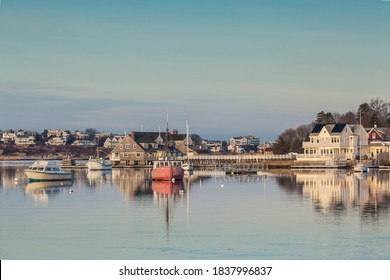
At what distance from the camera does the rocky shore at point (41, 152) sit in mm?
151125

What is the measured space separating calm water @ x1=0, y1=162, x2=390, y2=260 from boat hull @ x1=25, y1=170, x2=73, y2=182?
12.3 meters

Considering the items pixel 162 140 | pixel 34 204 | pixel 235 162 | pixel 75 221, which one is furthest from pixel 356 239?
→ pixel 162 140

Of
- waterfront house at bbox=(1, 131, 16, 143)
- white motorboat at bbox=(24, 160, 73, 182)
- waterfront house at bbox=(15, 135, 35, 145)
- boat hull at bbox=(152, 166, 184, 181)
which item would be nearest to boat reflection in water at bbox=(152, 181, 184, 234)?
boat hull at bbox=(152, 166, 184, 181)

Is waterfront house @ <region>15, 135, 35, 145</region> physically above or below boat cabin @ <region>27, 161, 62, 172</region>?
above

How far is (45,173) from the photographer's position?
4438cm

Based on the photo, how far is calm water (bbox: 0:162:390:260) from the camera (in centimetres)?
1577

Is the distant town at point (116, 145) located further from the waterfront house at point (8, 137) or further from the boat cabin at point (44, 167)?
the boat cabin at point (44, 167)

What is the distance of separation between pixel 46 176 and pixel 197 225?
2599 cm

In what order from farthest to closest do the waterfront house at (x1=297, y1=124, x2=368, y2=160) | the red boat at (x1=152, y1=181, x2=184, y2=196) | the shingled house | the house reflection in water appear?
the shingled house, the waterfront house at (x1=297, y1=124, x2=368, y2=160), the red boat at (x1=152, y1=181, x2=184, y2=196), the house reflection in water

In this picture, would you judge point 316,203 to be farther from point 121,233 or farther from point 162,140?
point 162,140

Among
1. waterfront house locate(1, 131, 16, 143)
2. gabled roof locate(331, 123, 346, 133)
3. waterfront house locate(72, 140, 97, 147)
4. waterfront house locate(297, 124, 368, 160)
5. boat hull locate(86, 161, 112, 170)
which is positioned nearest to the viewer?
boat hull locate(86, 161, 112, 170)

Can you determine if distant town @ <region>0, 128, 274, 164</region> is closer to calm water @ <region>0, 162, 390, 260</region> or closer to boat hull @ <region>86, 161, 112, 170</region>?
boat hull @ <region>86, 161, 112, 170</region>

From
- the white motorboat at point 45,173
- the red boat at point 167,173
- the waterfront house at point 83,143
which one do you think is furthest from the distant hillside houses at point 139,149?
the waterfront house at point 83,143

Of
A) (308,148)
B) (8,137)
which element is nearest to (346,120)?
(308,148)
